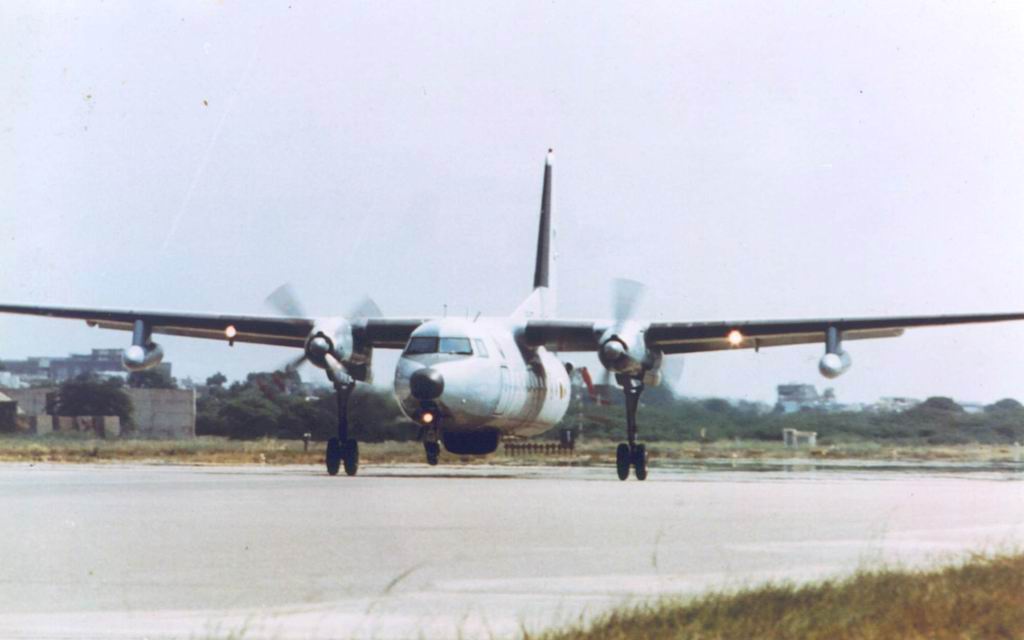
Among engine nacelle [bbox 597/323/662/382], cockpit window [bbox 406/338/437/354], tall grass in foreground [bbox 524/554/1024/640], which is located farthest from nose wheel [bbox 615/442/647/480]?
tall grass in foreground [bbox 524/554/1024/640]

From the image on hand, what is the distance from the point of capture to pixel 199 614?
9.14 meters

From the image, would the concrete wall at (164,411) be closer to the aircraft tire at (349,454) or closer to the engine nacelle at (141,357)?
the engine nacelle at (141,357)

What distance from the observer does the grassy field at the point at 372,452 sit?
4122 cm

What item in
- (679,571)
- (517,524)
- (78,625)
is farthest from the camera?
(517,524)

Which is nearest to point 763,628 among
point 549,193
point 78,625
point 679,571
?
point 679,571

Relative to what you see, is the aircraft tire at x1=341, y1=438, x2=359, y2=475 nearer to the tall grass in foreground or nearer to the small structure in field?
the small structure in field

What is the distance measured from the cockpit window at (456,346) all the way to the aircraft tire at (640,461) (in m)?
4.43

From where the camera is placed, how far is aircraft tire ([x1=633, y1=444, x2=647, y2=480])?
30141 mm

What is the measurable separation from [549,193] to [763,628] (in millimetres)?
33666

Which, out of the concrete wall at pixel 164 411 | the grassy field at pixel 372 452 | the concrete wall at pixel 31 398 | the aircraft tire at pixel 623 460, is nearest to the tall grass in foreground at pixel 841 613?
the aircraft tire at pixel 623 460

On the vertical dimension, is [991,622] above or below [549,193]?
below

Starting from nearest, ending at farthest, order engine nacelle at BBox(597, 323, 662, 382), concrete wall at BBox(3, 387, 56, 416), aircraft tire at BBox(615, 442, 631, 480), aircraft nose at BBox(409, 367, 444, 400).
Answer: aircraft nose at BBox(409, 367, 444, 400), engine nacelle at BBox(597, 323, 662, 382), aircraft tire at BBox(615, 442, 631, 480), concrete wall at BBox(3, 387, 56, 416)

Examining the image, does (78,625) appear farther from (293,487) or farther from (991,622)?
(293,487)

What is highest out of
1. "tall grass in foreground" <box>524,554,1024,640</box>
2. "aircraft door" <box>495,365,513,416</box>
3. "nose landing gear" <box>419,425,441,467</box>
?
"aircraft door" <box>495,365,513,416</box>
